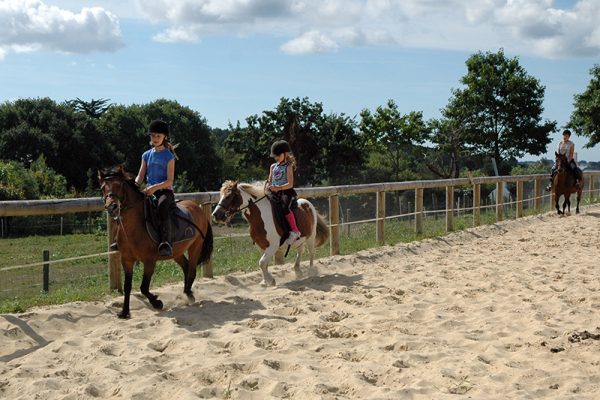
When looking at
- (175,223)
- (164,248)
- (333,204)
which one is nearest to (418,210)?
(333,204)

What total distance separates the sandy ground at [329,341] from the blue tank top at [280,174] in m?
1.29

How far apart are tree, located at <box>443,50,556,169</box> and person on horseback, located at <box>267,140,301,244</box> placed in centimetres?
2879

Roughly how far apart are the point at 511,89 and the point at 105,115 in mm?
32237

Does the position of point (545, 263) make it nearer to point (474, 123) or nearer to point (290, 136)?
point (474, 123)

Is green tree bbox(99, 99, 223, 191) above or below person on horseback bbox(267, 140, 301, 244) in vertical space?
above

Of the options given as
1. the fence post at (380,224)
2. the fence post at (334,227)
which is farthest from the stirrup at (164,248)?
the fence post at (380,224)

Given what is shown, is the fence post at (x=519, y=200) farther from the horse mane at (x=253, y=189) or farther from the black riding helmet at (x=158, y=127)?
the black riding helmet at (x=158, y=127)

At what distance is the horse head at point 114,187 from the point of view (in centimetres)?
654

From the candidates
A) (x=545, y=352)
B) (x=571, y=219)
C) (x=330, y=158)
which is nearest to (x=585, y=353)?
(x=545, y=352)

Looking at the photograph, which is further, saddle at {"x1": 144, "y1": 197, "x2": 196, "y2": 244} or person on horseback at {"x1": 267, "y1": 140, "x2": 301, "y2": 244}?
person on horseback at {"x1": 267, "y1": 140, "x2": 301, "y2": 244}

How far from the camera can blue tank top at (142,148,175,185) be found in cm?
711

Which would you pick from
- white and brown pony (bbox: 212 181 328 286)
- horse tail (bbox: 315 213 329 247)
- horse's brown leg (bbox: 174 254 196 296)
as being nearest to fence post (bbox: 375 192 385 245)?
horse tail (bbox: 315 213 329 247)

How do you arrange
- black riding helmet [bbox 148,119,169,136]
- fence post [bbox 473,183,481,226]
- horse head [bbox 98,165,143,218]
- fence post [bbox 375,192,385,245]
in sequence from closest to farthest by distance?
horse head [bbox 98,165,143,218] < black riding helmet [bbox 148,119,169,136] < fence post [bbox 375,192,385,245] < fence post [bbox 473,183,481,226]

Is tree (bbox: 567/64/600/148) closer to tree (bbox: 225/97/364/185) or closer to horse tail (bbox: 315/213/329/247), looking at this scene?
tree (bbox: 225/97/364/185)
